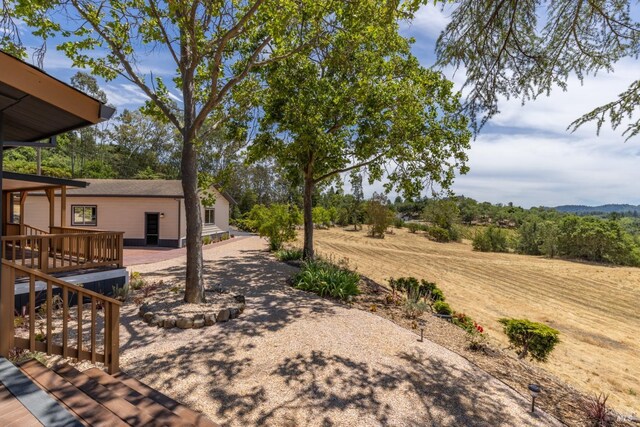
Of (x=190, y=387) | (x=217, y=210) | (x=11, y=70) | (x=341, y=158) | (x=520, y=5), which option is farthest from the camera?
(x=217, y=210)

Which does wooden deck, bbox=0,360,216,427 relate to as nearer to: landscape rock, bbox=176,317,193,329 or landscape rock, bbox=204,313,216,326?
landscape rock, bbox=176,317,193,329

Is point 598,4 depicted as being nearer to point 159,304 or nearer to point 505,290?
point 159,304

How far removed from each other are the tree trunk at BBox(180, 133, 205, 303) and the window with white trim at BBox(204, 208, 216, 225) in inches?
593

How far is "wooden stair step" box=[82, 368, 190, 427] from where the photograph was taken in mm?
2859

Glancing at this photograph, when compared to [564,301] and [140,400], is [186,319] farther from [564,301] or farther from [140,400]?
[564,301]

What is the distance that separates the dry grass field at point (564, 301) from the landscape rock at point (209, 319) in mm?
6341

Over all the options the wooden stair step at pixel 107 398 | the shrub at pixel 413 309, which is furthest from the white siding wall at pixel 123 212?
the wooden stair step at pixel 107 398

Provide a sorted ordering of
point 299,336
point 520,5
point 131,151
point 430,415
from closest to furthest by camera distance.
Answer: point 430,415 < point 520,5 < point 299,336 < point 131,151

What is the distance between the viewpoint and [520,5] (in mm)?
4188

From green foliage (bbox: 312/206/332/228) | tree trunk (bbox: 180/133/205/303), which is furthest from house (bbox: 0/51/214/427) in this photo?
green foliage (bbox: 312/206/332/228)

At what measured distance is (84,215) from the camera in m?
17.3

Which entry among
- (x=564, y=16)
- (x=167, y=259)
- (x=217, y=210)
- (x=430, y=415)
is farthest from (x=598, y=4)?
(x=217, y=210)

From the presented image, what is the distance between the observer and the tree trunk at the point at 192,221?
6.55 metres

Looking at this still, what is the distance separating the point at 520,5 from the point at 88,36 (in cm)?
793
